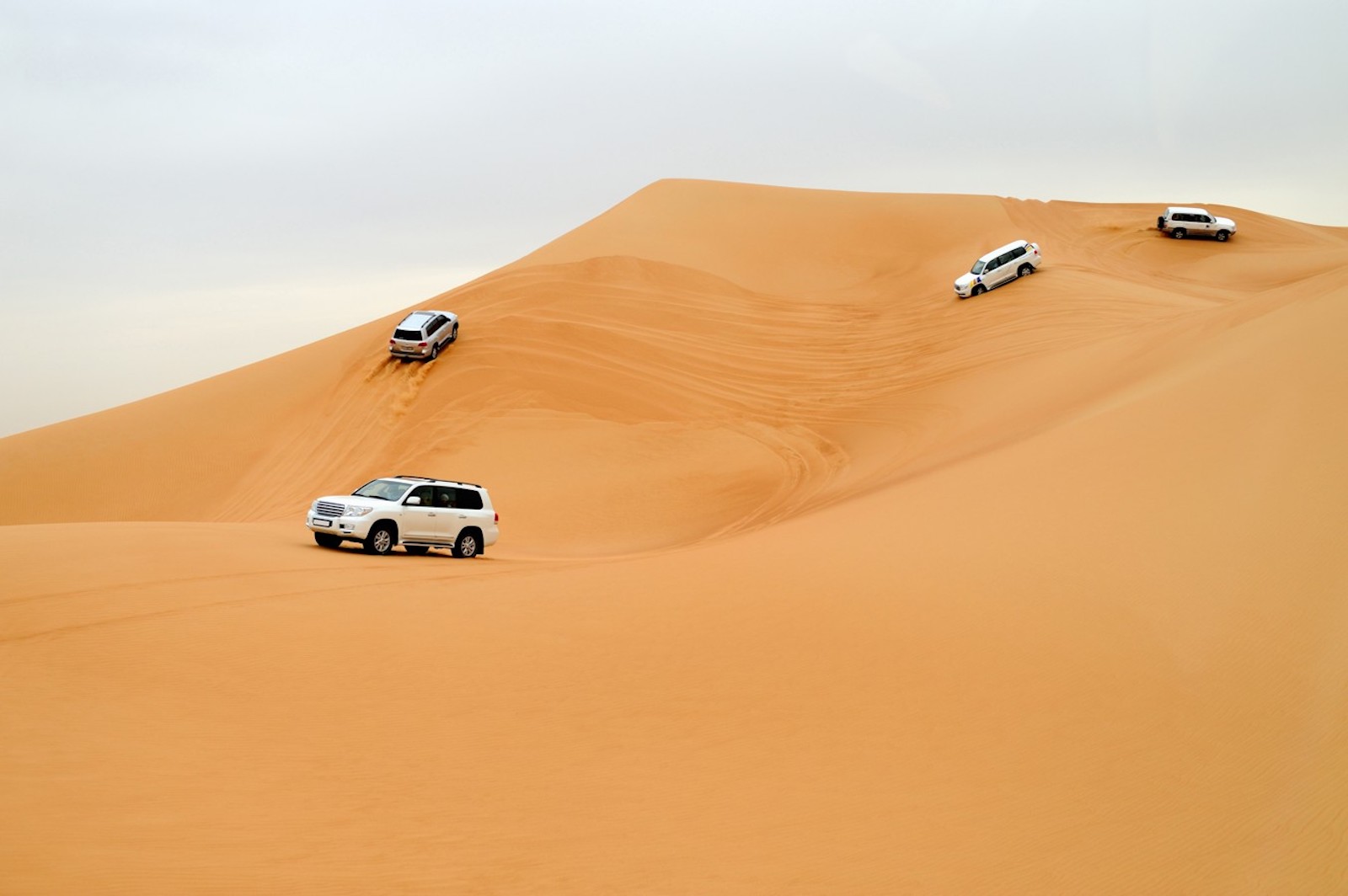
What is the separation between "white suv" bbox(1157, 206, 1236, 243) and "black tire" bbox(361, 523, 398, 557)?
159 feet

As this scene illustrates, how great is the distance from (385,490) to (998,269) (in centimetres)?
2950

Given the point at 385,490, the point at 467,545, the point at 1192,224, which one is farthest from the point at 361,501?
the point at 1192,224

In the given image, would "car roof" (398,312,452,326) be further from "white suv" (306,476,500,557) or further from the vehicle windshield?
the vehicle windshield

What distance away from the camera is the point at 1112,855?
763 cm

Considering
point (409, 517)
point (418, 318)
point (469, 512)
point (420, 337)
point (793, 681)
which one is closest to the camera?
point (793, 681)

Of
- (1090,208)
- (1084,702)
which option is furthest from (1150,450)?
(1090,208)

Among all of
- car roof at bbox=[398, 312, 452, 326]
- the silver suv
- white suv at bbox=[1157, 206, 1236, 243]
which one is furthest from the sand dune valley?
white suv at bbox=[1157, 206, 1236, 243]

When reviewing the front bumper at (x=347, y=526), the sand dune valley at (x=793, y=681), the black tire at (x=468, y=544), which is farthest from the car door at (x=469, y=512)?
the front bumper at (x=347, y=526)

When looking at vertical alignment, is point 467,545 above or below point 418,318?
below

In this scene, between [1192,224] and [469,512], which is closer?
[469,512]

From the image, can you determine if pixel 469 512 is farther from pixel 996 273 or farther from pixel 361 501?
pixel 996 273

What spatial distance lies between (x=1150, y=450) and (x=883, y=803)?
35.3 feet

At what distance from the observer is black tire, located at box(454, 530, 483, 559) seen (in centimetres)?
2073

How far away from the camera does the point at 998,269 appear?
1655 inches
